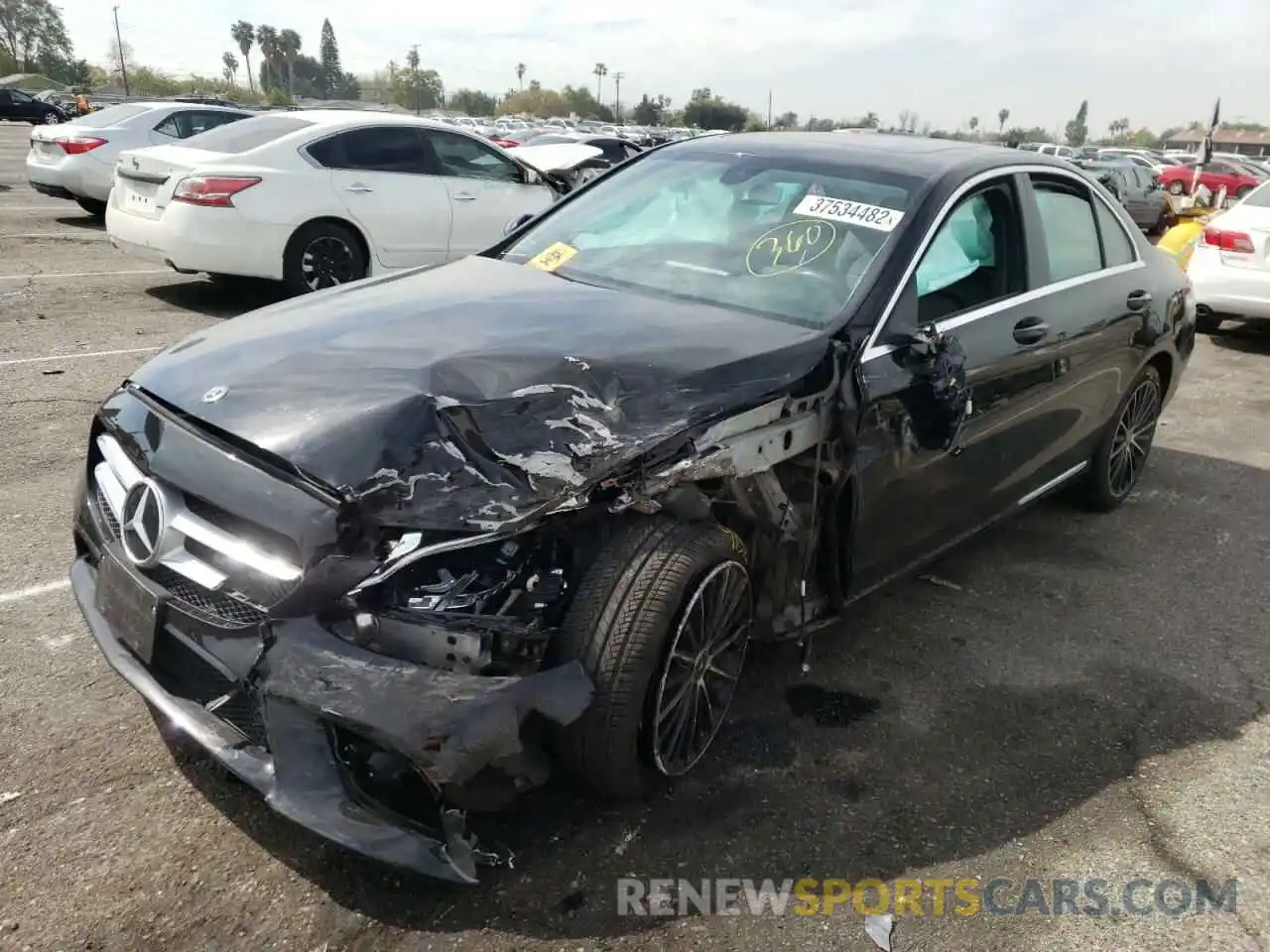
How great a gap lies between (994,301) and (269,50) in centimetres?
15384

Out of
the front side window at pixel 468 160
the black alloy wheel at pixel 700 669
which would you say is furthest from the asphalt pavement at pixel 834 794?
the front side window at pixel 468 160

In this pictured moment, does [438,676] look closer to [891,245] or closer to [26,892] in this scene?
[26,892]

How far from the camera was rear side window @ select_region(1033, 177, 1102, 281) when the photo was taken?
3.99 meters

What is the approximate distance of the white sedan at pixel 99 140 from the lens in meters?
11.7

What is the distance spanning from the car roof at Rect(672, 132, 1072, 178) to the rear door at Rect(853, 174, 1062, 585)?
0.44 ft

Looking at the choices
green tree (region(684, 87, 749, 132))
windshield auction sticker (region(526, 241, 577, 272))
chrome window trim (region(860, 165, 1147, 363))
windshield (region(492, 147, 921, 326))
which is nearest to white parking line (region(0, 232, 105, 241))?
windshield (region(492, 147, 921, 326))

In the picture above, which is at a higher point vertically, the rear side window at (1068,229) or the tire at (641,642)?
the rear side window at (1068,229)

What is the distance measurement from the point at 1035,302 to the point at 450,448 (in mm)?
2525

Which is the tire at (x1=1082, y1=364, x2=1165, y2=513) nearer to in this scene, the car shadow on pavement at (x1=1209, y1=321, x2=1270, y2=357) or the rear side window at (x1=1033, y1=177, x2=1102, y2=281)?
the rear side window at (x1=1033, y1=177, x2=1102, y2=281)

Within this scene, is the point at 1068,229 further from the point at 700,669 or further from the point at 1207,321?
the point at 1207,321

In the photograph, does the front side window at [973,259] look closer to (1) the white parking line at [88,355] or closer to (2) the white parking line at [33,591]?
(2) the white parking line at [33,591]

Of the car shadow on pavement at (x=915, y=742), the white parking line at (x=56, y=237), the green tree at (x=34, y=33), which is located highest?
the green tree at (x=34, y=33)

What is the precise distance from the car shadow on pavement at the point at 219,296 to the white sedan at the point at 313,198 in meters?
0.57

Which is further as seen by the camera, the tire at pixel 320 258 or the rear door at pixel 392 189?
the rear door at pixel 392 189
